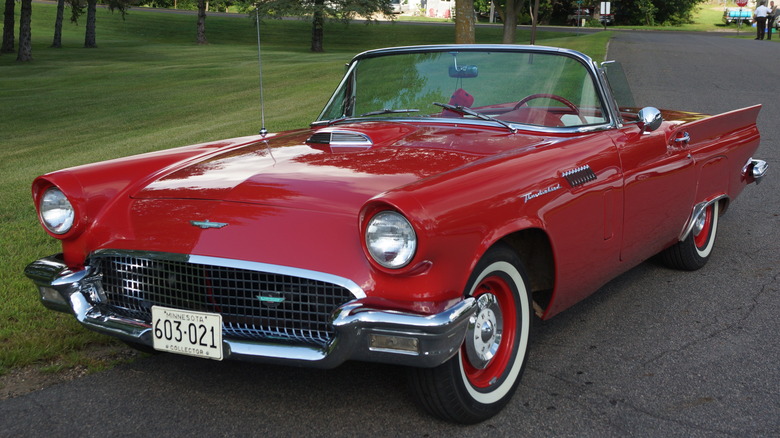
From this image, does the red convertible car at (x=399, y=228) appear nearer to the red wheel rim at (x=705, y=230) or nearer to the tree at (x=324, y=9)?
the red wheel rim at (x=705, y=230)

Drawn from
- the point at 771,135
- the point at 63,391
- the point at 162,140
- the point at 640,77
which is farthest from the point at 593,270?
the point at 640,77

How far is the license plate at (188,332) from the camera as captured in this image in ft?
8.99

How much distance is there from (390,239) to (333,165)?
73 cm

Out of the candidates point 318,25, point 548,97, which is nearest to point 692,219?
point 548,97

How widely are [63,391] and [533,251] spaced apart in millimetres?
1945

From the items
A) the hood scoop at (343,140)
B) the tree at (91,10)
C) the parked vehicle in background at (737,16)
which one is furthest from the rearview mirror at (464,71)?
the parked vehicle in background at (737,16)

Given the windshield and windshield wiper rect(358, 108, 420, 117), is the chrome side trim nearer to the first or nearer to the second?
the windshield

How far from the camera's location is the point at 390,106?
4164 mm

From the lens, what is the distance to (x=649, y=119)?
4.04 meters

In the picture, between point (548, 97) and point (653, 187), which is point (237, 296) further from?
point (653, 187)

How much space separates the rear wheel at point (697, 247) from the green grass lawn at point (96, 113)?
10.3 feet

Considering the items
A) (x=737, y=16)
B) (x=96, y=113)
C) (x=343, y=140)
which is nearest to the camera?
(x=343, y=140)

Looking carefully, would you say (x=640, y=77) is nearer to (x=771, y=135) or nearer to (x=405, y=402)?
(x=771, y=135)

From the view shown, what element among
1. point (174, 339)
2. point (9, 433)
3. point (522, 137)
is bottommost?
point (9, 433)
